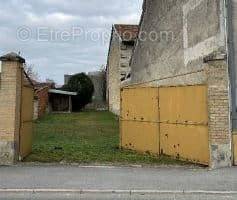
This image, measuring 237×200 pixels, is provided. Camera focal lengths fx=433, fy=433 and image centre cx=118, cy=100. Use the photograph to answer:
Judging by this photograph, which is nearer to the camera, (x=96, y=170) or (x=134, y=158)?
(x=96, y=170)

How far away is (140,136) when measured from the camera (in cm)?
1500

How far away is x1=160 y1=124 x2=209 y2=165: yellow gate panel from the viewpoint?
477 inches

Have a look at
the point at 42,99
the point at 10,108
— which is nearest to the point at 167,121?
the point at 10,108

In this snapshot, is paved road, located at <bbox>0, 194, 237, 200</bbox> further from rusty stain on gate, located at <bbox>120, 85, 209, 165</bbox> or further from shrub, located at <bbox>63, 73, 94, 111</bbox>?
shrub, located at <bbox>63, 73, 94, 111</bbox>

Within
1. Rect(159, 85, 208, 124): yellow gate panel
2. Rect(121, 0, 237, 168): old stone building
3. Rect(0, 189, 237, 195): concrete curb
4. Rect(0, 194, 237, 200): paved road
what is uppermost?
Rect(121, 0, 237, 168): old stone building

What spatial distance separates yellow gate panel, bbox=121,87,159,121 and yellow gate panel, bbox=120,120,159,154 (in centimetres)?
23

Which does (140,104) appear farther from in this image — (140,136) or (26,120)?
(26,120)

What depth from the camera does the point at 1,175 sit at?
416 inches

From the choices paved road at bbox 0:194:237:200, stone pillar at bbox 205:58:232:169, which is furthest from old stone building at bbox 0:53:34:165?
stone pillar at bbox 205:58:232:169

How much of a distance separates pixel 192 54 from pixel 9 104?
7065 millimetres

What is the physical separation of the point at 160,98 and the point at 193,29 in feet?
10.8

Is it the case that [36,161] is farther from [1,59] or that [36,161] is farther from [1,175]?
[1,59]

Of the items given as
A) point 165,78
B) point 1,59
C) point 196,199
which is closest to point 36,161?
point 1,59

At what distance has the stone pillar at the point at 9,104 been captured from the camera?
12312mm
